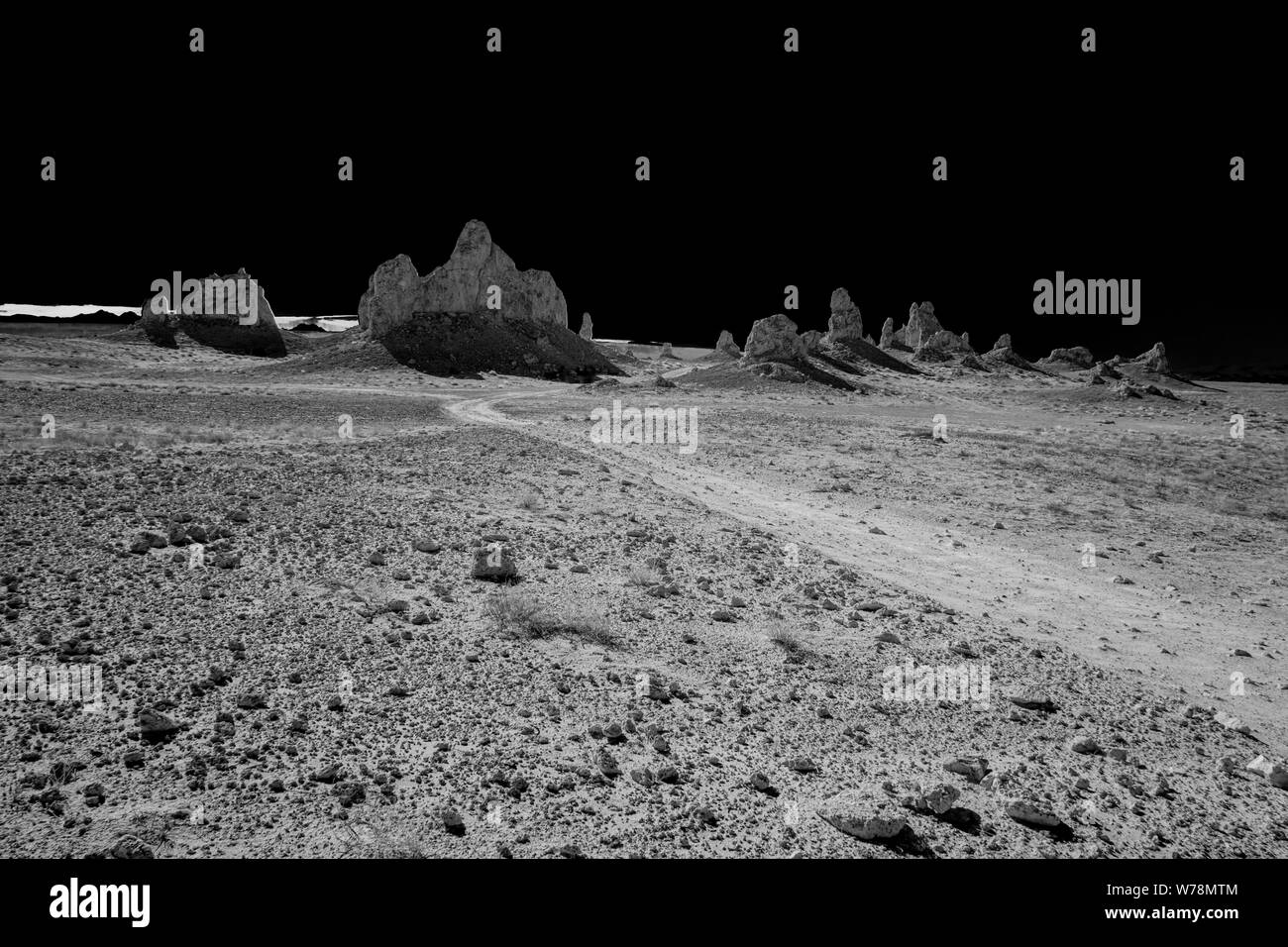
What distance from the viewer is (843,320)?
13425 centimetres

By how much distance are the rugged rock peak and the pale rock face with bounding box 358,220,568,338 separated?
62.5 m

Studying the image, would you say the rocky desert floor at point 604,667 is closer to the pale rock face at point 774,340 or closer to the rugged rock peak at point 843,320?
the pale rock face at point 774,340

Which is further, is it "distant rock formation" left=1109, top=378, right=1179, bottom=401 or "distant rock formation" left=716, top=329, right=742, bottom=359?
"distant rock formation" left=716, top=329, right=742, bottom=359

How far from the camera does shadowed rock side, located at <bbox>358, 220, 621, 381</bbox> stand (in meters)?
106

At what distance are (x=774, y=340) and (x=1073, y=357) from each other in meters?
103

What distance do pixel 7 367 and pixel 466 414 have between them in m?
51.9

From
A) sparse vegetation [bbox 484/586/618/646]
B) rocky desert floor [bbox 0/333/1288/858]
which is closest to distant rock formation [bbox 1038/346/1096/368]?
rocky desert floor [bbox 0/333/1288/858]

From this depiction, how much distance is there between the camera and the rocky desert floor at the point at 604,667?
5180 mm

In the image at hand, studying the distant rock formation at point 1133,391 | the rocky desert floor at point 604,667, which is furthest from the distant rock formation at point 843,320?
the rocky desert floor at point 604,667

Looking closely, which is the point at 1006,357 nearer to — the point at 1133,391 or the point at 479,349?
the point at 1133,391

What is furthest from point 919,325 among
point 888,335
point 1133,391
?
point 1133,391

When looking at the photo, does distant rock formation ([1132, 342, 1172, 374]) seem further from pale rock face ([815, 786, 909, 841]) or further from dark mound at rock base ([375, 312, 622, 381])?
pale rock face ([815, 786, 909, 841])

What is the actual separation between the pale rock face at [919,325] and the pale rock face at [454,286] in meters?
87.1
